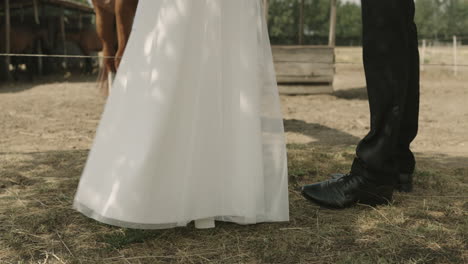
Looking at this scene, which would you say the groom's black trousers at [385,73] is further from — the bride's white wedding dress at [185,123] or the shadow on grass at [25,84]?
the shadow on grass at [25,84]

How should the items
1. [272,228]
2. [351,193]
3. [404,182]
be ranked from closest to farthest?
[272,228], [351,193], [404,182]

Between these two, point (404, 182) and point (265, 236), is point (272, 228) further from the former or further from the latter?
point (404, 182)

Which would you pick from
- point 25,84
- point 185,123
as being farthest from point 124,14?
point 25,84

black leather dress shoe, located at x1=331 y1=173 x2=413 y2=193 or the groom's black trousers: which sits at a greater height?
the groom's black trousers

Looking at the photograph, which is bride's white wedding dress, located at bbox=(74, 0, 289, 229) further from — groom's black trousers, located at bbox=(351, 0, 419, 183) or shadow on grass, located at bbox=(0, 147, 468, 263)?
groom's black trousers, located at bbox=(351, 0, 419, 183)

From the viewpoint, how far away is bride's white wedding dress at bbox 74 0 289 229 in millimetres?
1727

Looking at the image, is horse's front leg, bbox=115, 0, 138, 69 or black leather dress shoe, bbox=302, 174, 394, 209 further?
horse's front leg, bbox=115, 0, 138, 69

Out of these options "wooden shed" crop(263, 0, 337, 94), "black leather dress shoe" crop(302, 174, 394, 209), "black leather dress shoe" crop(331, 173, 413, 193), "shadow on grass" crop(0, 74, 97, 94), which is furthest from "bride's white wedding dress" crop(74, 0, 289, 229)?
"shadow on grass" crop(0, 74, 97, 94)

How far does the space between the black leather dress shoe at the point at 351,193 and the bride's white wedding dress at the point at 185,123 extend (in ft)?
1.48

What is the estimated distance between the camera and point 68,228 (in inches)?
76.7

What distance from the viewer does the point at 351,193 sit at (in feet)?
7.13

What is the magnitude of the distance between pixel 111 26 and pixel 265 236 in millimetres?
3790

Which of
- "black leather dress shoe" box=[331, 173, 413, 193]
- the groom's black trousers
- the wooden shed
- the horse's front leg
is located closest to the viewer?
the groom's black trousers

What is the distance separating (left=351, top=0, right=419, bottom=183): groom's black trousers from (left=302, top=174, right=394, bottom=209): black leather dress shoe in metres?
0.06
